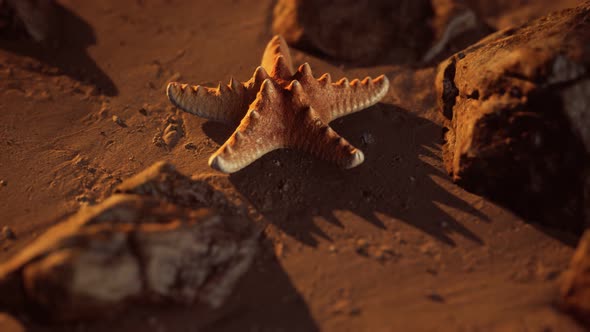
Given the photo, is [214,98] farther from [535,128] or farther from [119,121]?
[535,128]

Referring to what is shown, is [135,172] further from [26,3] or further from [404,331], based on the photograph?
[26,3]

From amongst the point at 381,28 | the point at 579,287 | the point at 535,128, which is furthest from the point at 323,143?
the point at 381,28

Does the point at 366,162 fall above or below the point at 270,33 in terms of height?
below

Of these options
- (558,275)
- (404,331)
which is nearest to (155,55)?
(404,331)

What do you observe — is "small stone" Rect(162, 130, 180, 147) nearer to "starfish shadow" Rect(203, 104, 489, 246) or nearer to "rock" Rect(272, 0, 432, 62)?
"starfish shadow" Rect(203, 104, 489, 246)

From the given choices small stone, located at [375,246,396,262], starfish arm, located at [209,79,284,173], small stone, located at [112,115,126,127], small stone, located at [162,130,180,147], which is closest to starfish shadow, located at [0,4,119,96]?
small stone, located at [112,115,126,127]

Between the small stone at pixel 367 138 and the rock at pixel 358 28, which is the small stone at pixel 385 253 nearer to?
the small stone at pixel 367 138

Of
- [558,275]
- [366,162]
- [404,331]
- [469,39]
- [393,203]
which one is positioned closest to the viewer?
[404,331]
